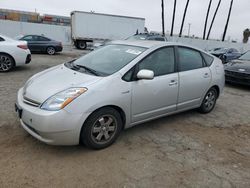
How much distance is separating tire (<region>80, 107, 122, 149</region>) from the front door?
0.34 m

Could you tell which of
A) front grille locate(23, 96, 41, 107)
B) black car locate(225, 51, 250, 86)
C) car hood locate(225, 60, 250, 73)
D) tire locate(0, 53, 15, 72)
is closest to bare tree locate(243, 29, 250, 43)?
black car locate(225, 51, 250, 86)

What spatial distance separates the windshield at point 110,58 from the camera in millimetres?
3285

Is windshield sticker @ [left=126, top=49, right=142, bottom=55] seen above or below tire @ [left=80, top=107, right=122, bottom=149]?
above

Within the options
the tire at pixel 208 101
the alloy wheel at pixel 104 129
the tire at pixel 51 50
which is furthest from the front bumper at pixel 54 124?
the tire at pixel 51 50

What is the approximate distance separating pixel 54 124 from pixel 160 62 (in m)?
2.00

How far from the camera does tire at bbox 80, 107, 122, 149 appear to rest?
9.28ft

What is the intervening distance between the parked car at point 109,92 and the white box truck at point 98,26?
17.0 metres

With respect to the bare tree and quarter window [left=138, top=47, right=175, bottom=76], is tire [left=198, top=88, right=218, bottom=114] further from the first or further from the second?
the bare tree

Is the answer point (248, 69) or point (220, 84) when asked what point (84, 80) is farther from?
point (248, 69)

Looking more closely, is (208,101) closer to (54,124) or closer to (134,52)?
(134,52)

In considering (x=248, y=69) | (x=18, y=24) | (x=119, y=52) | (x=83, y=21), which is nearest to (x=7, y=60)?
(x=119, y=52)

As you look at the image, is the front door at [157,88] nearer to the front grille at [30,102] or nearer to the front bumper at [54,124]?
the front bumper at [54,124]

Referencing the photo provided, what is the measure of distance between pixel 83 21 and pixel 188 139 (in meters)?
18.7

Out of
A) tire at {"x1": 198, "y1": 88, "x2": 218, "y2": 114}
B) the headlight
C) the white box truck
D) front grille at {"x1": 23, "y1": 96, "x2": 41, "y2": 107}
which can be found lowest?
tire at {"x1": 198, "y1": 88, "x2": 218, "y2": 114}
